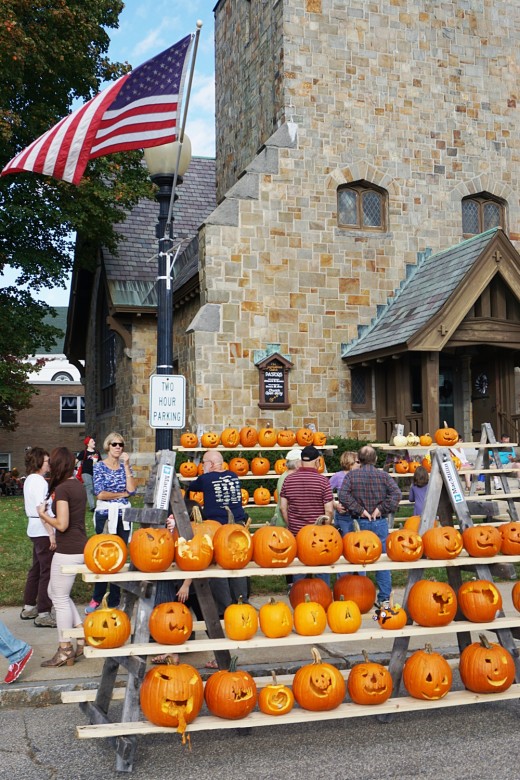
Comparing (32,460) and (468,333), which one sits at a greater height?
(468,333)

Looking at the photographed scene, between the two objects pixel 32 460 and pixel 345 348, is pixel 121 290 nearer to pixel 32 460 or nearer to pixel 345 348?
pixel 345 348

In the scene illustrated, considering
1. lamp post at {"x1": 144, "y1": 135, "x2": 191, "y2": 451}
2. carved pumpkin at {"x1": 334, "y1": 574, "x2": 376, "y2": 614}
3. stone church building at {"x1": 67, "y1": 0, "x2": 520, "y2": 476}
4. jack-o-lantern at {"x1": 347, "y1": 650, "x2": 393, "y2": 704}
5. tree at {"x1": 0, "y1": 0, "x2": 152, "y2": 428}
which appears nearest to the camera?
jack-o-lantern at {"x1": 347, "y1": 650, "x2": 393, "y2": 704}

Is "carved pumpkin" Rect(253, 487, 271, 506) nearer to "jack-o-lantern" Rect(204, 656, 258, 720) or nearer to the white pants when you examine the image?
the white pants

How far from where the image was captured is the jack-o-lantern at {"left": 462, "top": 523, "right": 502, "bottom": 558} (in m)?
5.80

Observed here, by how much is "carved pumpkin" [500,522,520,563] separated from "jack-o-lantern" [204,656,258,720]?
2.21 m

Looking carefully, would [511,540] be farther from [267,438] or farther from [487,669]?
[267,438]

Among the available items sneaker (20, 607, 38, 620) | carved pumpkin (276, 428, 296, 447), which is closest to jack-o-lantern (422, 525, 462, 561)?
sneaker (20, 607, 38, 620)

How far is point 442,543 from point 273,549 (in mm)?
1235

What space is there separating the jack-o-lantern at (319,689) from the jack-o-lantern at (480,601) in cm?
114

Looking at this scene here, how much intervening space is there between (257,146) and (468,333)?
26.5 feet

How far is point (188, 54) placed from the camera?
873 centimetres

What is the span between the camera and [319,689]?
5129 millimetres

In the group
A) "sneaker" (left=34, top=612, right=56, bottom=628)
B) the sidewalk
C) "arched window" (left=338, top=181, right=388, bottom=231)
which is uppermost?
"arched window" (left=338, top=181, right=388, bottom=231)

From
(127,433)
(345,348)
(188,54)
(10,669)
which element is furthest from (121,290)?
(10,669)
